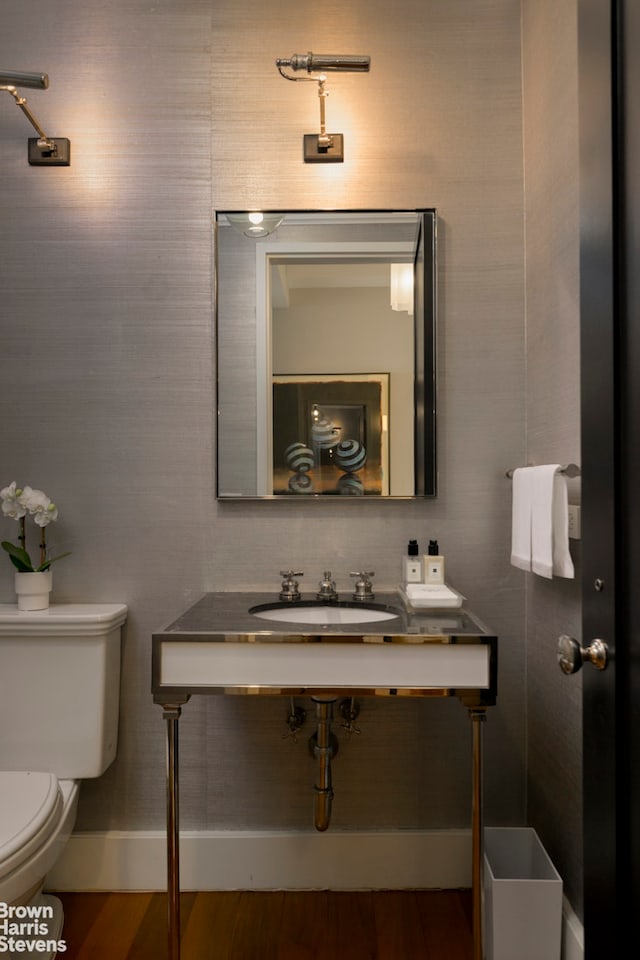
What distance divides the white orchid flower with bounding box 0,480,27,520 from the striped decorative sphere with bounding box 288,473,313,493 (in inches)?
28.8

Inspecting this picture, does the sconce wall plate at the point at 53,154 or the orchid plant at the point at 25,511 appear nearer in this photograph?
the orchid plant at the point at 25,511

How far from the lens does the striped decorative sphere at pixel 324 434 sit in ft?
6.53

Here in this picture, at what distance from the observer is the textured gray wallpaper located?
199 centimetres

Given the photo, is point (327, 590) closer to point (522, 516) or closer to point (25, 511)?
point (522, 516)

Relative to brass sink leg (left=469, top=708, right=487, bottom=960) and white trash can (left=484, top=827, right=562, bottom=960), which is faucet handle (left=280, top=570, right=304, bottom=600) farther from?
white trash can (left=484, top=827, right=562, bottom=960)

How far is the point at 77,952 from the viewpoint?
66.4 inches

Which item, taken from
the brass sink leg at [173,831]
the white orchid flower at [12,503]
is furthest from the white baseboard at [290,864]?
the white orchid flower at [12,503]

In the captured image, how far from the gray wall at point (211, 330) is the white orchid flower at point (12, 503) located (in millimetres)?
139

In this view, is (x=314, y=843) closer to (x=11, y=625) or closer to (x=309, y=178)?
(x=11, y=625)

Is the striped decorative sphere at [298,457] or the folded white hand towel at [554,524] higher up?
the striped decorative sphere at [298,457]

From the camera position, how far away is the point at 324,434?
1993 millimetres

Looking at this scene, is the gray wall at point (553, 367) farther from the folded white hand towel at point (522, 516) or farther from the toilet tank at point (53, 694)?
the toilet tank at point (53, 694)

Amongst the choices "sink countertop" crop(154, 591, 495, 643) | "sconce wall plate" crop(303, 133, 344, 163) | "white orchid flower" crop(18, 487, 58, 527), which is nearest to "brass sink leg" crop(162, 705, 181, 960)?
"sink countertop" crop(154, 591, 495, 643)

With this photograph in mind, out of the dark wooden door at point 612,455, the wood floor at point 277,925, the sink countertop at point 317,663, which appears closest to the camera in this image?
the dark wooden door at point 612,455
